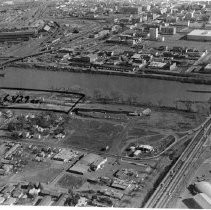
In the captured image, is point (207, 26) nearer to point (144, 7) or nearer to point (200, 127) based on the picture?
point (144, 7)

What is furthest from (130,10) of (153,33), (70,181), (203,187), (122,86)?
(203,187)

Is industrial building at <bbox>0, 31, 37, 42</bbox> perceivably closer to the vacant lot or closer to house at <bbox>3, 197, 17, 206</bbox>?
the vacant lot

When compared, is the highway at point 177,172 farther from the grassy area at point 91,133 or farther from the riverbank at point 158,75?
the riverbank at point 158,75

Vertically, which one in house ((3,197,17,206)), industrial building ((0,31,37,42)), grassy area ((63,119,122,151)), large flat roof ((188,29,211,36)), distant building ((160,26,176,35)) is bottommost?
industrial building ((0,31,37,42))

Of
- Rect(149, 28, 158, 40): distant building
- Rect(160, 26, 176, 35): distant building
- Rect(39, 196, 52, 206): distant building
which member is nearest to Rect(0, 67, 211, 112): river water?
Rect(39, 196, 52, 206): distant building

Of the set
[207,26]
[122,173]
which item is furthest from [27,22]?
[122,173]

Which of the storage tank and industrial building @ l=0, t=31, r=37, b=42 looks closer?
the storage tank
